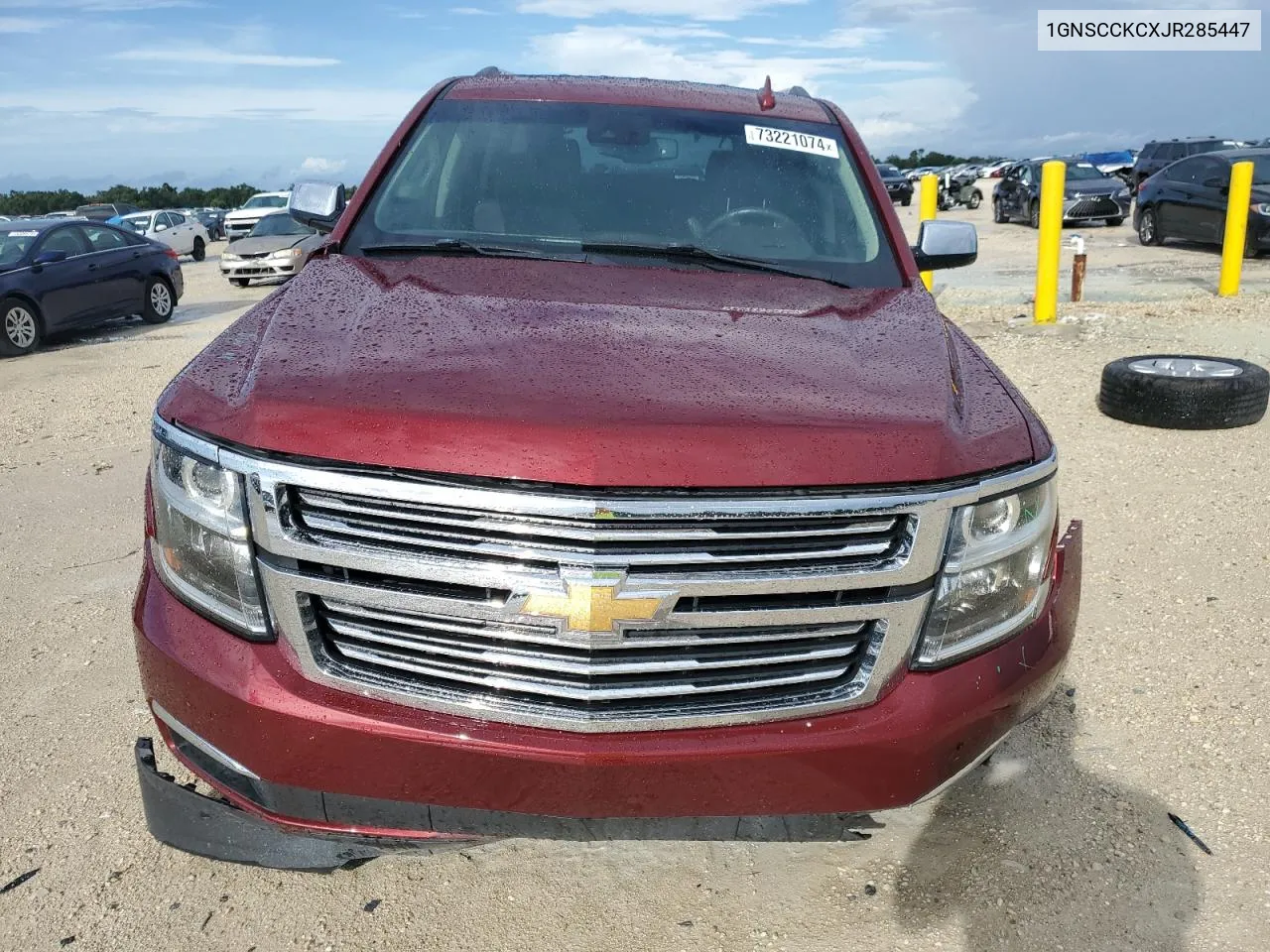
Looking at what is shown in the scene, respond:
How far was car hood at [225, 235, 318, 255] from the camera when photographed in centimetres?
1884

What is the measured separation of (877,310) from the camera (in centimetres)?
273

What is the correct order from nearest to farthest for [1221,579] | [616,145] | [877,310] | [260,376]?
[260,376] < [877,310] < [616,145] < [1221,579]

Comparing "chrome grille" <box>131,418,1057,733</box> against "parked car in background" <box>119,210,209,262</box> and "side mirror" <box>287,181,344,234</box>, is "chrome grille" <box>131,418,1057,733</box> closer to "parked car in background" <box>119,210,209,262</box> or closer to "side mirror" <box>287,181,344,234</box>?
"side mirror" <box>287,181,344,234</box>

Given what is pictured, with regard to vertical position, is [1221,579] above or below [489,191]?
below

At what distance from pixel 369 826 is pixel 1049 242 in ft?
32.4

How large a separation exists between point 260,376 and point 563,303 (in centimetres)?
72

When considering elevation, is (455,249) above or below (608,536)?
above

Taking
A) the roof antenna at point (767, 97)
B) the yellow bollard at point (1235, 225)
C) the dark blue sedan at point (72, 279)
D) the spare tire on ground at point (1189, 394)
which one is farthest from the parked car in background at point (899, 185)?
the roof antenna at point (767, 97)

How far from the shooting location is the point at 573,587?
1846mm

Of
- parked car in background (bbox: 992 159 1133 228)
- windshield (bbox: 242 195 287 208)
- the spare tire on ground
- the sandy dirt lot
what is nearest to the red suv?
the sandy dirt lot

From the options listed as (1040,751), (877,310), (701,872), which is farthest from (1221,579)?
(701,872)

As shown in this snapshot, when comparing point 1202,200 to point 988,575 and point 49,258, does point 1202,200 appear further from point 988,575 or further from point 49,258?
point 988,575

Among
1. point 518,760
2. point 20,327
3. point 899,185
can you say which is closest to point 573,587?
point 518,760

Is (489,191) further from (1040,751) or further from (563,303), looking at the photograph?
(1040,751)
